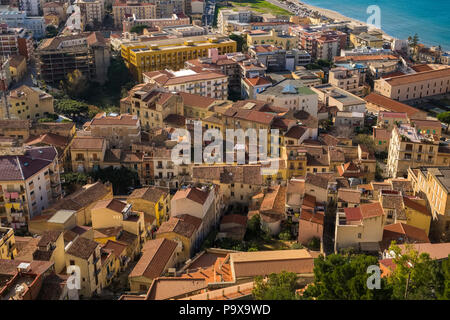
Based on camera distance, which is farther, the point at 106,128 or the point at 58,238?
the point at 106,128

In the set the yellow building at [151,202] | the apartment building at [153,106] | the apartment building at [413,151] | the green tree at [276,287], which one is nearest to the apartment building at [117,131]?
the apartment building at [153,106]

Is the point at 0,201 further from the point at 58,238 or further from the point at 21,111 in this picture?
Answer: the point at 21,111

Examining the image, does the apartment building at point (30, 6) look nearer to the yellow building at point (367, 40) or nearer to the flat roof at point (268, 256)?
the yellow building at point (367, 40)

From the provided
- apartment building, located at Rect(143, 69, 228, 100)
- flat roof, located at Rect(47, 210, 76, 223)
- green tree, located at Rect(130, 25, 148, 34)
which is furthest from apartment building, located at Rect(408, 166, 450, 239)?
green tree, located at Rect(130, 25, 148, 34)
